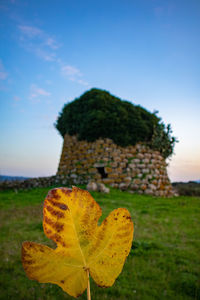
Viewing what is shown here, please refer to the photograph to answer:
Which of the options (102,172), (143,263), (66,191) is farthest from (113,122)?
(66,191)

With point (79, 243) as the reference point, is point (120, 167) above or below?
above

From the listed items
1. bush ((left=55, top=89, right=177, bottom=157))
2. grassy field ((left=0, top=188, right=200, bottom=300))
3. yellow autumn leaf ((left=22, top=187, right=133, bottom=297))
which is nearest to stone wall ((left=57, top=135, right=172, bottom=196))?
bush ((left=55, top=89, right=177, bottom=157))

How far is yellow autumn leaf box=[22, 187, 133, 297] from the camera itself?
260mm

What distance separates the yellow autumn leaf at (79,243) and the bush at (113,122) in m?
11.5

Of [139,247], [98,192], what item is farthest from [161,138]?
[139,247]

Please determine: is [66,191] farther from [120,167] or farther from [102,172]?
[102,172]

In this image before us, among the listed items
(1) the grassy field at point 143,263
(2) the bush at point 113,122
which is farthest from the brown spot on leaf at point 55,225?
(2) the bush at point 113,122

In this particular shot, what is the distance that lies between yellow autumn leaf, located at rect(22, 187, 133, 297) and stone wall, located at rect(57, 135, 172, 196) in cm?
1058

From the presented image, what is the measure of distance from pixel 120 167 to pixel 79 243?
11.1 meters

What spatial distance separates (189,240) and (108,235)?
15.6 feet

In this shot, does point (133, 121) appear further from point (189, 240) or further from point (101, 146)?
point (189, 240)

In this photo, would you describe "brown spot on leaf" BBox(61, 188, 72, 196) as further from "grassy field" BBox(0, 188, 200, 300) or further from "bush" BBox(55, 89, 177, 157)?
"bush" BBox(55, 89, 177, 157)

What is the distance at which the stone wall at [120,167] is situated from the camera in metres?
10.8

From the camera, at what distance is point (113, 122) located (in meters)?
11.8
